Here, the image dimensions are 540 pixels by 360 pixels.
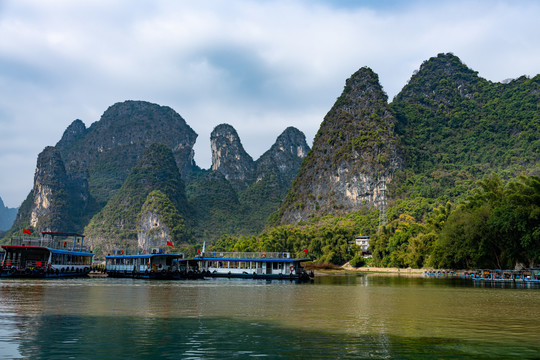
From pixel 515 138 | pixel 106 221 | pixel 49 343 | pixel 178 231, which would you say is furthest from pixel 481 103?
pixel 49 343

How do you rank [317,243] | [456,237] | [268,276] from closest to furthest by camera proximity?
[456,237] < [268,276] < [317,243]

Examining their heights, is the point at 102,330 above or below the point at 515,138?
below

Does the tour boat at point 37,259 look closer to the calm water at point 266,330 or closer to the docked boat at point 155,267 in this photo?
the docked boat at point 155,267

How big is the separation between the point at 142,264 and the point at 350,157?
105777 millimetres

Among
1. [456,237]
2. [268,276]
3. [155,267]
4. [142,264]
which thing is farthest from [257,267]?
[456,237]

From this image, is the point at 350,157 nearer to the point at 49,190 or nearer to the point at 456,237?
the point at 456,237

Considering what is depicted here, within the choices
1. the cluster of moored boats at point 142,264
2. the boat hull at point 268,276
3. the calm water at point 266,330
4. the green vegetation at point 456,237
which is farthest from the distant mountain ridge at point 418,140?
the calm water at point 266,330

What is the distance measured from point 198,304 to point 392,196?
122993 millimetres

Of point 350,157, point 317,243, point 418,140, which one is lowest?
point 317,243

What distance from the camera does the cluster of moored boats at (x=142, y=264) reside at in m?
55.9

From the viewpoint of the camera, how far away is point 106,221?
18425cm

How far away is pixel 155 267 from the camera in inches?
2499

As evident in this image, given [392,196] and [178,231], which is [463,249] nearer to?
[392,196]

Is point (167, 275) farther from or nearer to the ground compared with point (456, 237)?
nearer to the ground
